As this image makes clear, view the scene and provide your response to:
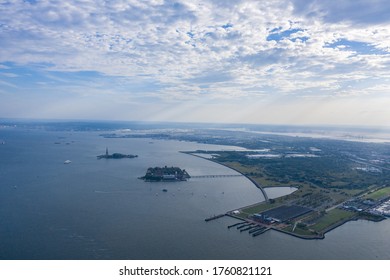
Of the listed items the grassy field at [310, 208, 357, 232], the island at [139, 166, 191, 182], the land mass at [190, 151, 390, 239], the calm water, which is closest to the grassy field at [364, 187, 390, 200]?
the land mass at [190, 151, 390, 239]

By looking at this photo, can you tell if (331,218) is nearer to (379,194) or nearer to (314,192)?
(314,192)

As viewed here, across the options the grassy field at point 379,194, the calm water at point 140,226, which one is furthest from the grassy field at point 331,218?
the grassy field at point 379,194

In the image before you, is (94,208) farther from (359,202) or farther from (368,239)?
(359,202)

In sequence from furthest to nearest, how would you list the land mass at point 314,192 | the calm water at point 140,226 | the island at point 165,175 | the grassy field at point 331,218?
the island at point 165,175 < the land mass at point 314,192 < the grassy field at point 331,218 < the calm water at point 140,226

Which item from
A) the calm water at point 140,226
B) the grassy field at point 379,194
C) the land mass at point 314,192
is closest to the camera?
the calm water at point 140,226

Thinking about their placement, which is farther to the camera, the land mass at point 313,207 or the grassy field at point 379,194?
the grassy field at point 379,194

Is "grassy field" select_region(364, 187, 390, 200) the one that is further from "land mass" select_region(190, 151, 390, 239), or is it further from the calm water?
the calm water

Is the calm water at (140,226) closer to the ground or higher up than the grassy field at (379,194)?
closer to the ground

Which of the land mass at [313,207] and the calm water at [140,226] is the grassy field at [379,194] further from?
the calm water at [140,226]
